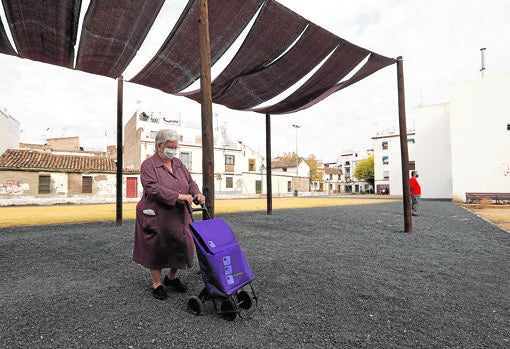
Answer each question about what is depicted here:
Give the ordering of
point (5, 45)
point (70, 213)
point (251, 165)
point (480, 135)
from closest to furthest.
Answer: point (5, 45), point (70, 213), point (480, 135), point (251, 165)

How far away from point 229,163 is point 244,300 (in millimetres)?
32365

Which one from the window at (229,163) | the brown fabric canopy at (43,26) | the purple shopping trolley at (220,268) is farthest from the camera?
the window at (229,163)

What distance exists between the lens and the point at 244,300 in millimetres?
2451

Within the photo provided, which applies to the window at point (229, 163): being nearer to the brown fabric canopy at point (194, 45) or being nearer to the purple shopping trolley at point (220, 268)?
the brown fabric canopy at point (194, 45)

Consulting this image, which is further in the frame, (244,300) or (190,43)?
(190,43)

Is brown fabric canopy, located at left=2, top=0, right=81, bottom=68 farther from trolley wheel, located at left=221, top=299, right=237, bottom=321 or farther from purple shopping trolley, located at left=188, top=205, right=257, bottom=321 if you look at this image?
trolley wheel, located at left=221, top=299, right=237, bottom=321

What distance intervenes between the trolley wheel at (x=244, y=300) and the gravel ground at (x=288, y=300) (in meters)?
0.12

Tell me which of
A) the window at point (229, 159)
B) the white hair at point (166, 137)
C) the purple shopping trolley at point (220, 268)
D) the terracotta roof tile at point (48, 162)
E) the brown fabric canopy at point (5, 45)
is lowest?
A: the purple shopping trolley at point (220, 268)

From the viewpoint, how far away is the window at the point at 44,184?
19.9 meters

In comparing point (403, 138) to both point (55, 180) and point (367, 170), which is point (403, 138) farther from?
point (367, 170)

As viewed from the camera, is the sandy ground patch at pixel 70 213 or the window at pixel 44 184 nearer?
the sandy ground patch at pixel 70 213

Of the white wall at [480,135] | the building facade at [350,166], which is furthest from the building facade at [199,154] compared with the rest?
the building facade at [350,166]

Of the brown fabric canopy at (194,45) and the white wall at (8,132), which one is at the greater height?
the white wall at (8,132)

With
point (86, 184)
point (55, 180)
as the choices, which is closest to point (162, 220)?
point (55, 180)
